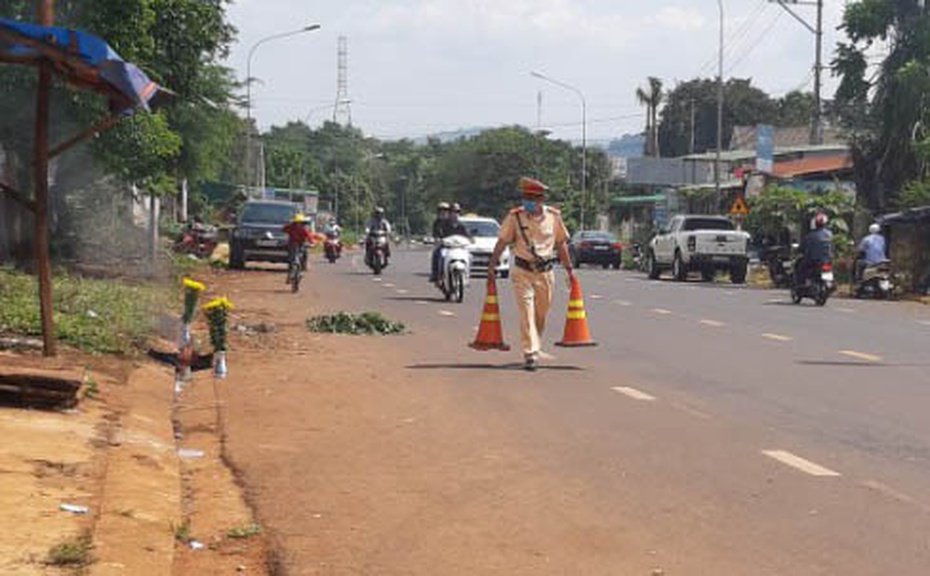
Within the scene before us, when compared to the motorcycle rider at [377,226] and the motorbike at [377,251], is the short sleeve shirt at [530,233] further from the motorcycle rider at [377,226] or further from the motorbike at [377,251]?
the motorbike at [377,251]

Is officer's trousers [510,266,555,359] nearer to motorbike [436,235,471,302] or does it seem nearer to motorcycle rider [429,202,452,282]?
motorbike [436,235,471,302]

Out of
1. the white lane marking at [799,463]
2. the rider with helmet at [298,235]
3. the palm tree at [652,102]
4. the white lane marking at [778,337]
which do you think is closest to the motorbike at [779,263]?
the rider with helmet at [298,235]

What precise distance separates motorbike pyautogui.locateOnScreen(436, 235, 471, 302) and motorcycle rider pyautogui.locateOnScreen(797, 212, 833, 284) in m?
6.95

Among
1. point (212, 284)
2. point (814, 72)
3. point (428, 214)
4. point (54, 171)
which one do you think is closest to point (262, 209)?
point (212, 284)

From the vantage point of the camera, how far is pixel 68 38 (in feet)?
32.6

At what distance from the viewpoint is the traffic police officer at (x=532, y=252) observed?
13.0 m

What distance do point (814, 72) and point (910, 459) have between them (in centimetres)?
4398

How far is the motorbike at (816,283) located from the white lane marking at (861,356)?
10.3 m

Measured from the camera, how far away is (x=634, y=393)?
1157cm

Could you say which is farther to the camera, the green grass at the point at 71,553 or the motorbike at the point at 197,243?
the motorbike at the point at 197,243

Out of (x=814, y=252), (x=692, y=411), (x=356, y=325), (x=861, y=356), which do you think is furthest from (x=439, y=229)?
(x=692, y=411)

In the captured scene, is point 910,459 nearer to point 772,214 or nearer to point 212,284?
point 212,284

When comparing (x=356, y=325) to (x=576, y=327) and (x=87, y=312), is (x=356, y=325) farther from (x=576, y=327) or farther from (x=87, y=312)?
(x=576, y=327)

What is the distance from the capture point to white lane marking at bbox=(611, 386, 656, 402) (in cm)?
1125
